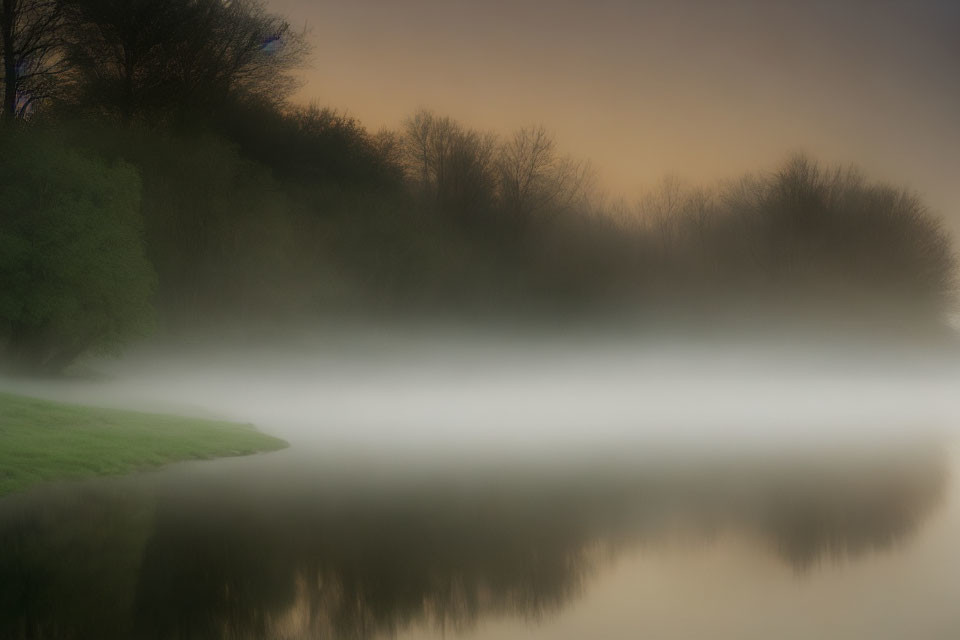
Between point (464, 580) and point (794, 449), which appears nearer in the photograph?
point (464, 580)

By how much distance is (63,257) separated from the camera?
139 feet

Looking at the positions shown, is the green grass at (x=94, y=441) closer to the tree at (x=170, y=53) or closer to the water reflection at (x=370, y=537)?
the water reflection at (x=370, y=537)

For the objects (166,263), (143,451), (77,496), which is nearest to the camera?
(77,496)

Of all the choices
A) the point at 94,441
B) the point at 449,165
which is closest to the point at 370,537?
the point at 94,441

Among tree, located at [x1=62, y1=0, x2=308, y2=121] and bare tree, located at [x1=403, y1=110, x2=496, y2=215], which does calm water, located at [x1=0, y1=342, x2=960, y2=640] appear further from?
bare tree, located at [x1=403, y1=110, x2=496, y2=215]

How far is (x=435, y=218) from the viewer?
8356 centimetres

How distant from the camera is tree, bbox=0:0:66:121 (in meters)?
54.8

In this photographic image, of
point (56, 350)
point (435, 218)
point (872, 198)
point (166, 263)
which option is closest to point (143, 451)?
point (56, 350)

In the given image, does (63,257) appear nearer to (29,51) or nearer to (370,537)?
(29,51)

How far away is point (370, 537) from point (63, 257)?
92.7ft

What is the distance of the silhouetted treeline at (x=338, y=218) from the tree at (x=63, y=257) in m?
0.13

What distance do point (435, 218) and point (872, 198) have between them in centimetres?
4301

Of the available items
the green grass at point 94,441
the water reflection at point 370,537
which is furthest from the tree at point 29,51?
the water reflection at point 370,537

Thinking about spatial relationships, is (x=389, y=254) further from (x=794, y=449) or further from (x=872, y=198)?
(x=872, y=198)
